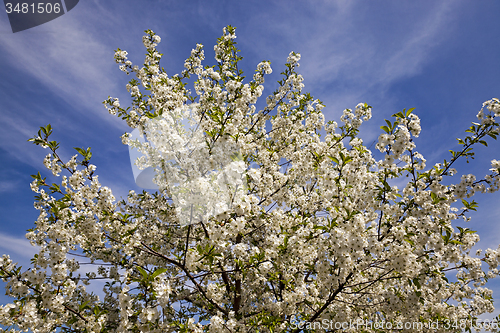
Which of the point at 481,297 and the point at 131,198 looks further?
the point at 481,297

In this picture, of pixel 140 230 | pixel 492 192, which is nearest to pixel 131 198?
pixel 140 230

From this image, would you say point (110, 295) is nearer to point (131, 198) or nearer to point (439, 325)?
point (131, 198)

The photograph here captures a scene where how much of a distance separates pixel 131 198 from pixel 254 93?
5.01 metres

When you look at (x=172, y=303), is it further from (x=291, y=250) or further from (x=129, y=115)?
(x=129, y=115)

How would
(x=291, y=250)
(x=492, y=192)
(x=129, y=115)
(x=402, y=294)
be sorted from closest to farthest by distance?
(x=492, y=192) < (x=291, y=250) < (x=402, y=294) < (x=129, y=115)

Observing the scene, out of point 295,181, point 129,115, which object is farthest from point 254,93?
point 129,115

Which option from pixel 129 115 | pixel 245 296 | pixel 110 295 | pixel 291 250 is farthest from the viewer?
pixel 129 115

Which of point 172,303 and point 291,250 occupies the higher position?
point 291,250

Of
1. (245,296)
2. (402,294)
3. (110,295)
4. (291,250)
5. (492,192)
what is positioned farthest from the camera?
(245,296)

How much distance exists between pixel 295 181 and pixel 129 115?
Answer: 5866mm

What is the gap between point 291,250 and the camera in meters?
5.44

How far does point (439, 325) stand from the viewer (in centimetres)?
705

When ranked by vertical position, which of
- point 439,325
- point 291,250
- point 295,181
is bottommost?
point 439,325

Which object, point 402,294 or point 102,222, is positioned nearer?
point 102,222
